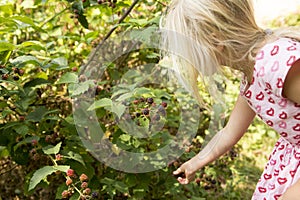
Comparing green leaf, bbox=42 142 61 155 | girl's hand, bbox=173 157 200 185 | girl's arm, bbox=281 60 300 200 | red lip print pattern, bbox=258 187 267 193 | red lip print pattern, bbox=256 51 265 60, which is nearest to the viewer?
girl's arm, bbox=281 60 300 200

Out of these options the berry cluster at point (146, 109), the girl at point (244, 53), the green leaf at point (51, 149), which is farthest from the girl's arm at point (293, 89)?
the green leaf at point (51, 149)

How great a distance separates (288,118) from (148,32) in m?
0.61

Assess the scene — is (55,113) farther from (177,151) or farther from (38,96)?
(177,151)

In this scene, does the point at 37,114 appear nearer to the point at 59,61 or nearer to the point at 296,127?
the point at 59,61

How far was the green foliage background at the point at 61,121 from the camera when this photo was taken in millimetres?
1993

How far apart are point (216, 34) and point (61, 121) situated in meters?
0.81

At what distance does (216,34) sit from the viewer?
174 cm

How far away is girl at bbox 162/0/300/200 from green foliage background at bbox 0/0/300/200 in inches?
10.3

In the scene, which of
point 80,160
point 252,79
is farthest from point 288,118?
point 80,160

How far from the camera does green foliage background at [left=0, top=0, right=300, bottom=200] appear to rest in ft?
6.54

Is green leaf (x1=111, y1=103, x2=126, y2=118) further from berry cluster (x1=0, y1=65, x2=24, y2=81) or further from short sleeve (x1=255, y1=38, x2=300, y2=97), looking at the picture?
short sleeve (x1=255, y1=38, x2=300, y2=97)

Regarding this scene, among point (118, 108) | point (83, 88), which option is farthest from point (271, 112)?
point (83, 88)

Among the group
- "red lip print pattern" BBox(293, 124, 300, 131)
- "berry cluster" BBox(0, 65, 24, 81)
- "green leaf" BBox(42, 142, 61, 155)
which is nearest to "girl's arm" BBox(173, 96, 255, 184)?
"red lip print pattern" BBox(293, 124, 300, 131)

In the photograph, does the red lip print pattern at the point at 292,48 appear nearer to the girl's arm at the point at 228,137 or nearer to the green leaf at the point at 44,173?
the girl's arm at the point at 228,137
